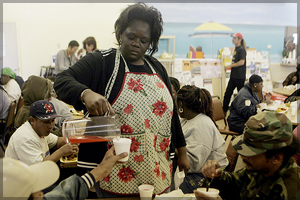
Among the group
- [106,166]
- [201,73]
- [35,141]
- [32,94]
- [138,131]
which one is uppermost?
[201,73]

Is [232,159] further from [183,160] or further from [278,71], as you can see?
[278,71]

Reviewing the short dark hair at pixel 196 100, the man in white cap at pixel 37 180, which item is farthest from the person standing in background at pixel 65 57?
the man in white cap at pixel 37 180

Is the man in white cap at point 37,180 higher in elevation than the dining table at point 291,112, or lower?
higher

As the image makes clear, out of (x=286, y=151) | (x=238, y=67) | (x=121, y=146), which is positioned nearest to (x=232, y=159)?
(x=286, y=151)

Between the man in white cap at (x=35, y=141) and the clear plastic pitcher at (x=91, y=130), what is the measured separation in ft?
2.99

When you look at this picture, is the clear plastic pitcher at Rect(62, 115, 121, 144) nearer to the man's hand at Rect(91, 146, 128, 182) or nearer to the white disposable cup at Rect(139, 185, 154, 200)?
the man's hand at Rect(91, 146, 128, 182)

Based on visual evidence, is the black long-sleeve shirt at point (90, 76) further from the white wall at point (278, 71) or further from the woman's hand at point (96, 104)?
the white wall at point (278, 71)

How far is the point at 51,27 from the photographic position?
30.3 ft

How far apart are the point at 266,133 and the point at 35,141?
181 centimetres

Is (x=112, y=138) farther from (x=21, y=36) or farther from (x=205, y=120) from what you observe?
(x=21, y=36)

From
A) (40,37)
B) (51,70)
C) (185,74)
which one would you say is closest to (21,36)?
(40,37)

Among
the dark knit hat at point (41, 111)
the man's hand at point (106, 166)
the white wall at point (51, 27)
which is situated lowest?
the man's hand at point (106, 166)

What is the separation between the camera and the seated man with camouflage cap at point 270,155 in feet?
3.96

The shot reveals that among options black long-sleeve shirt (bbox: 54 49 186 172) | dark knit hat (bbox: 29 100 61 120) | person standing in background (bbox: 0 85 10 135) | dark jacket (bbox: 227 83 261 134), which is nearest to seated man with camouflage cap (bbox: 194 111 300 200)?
black long-sleeve shirt (bbox: 54 49 186 172)
